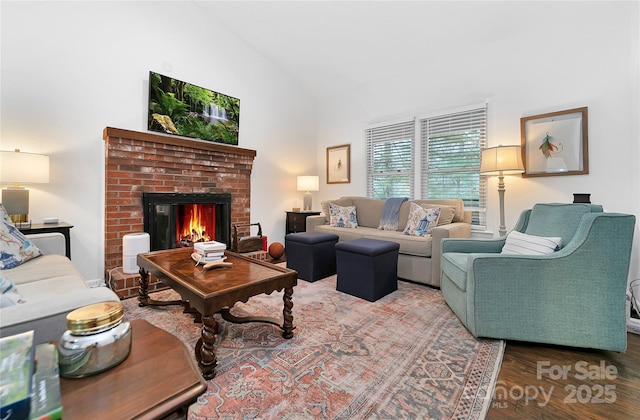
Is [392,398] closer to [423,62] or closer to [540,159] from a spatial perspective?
[540,159]

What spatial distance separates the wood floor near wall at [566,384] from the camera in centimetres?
126

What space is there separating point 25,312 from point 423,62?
447 cm

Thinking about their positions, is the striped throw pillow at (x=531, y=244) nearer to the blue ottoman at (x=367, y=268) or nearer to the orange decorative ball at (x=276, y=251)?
the blue ottoman at (x=367, y=268)

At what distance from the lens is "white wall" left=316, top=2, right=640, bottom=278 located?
2506mm

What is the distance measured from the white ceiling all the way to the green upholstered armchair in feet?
7.76

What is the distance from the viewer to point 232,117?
3938mm

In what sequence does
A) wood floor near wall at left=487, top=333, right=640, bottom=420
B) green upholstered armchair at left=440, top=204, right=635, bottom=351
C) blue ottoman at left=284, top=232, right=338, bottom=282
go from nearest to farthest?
wood floor near wall at left=487, top=333, right=640, bottom=420, green upholstered armchair at left=440, top=204, right=635, bottom=351, blue ottoman at left=284, top=232, right=338, bottom=282

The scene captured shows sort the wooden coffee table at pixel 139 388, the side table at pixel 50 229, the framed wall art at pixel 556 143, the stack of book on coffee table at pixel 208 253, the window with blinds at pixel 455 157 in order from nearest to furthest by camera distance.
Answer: the wooden coffee table at pixel 139 388 → the stack of book on coffee table at pixel 208 253 → the side table at pixel 50 229 → the framed wall art at pixel 556 143 → the window with blinds at pixel 455 157

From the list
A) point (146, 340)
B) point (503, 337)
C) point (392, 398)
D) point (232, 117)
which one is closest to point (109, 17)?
point (232, 117)

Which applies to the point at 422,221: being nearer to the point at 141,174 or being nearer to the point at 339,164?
the point at 339,164

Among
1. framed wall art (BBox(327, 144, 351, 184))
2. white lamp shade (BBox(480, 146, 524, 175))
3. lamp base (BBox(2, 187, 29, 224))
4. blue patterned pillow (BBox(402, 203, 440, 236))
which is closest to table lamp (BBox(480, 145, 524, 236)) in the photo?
white lamp shade (BBox(480, 146, 524, 175))

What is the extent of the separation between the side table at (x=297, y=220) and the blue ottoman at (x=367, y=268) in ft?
5.85

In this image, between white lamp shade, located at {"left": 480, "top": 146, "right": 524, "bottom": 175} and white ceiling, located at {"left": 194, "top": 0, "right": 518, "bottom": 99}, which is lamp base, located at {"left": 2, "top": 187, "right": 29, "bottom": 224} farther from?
white lamp shade, located at {"left": 480, "top": 146, "right": 524, "bottom": 175}

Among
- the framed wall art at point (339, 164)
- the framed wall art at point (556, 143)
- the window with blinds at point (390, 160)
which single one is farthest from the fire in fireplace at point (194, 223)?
the framed wall art at point (556, 143)
